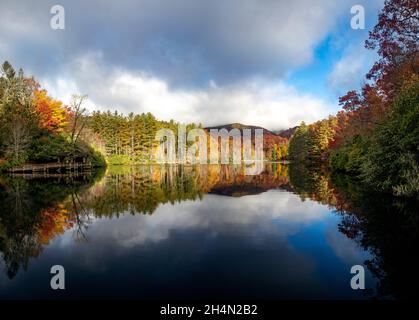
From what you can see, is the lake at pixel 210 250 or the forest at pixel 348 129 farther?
the forest at pixel 348 129

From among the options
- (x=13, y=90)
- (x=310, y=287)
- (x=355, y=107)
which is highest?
(x=13, y=90)

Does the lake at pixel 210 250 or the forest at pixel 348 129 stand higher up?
the forest at pixel 348 129

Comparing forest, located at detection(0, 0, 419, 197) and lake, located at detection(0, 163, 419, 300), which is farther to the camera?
forest, located at detection(0, 0, 419, 197)

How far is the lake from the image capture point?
462cm

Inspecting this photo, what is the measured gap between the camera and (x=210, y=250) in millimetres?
6379

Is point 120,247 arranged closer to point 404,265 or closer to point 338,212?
point 404,265

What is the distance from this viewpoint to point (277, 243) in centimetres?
685

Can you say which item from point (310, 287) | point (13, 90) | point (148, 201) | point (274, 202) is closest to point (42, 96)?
point (13, 90)

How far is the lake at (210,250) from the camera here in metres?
4.62

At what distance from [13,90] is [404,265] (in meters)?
40.9

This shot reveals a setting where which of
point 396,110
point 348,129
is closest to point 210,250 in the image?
point 396,110

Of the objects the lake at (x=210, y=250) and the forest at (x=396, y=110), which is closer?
the lake at (x=210, y=250)

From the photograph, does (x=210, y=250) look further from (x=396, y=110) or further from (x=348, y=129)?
(x=348, y=129)

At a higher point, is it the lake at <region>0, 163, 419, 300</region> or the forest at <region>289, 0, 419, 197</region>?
the forest at <region>289, 0, 419, 197</region>
